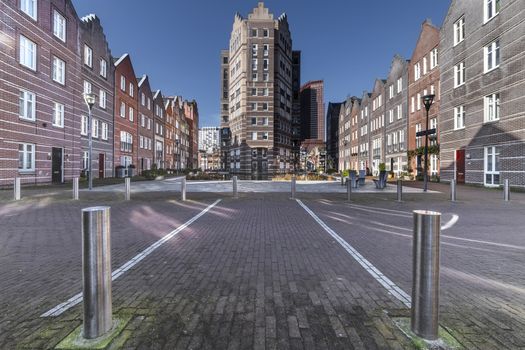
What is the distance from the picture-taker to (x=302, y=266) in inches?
186

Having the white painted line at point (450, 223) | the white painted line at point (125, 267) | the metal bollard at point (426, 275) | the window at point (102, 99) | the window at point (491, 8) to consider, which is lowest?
the white painted line at point (125, 267)

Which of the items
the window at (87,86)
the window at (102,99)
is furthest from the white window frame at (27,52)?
the window at (102,99)

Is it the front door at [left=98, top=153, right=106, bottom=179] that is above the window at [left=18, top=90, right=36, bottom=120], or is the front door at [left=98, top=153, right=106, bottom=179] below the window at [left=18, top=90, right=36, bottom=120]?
below

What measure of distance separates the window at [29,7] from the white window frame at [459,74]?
3090cm

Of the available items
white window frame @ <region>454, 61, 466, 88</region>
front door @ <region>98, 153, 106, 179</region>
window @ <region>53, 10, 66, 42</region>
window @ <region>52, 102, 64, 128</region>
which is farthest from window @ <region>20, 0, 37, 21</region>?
white window frame @ <region>454, 61, 466, 88</region>

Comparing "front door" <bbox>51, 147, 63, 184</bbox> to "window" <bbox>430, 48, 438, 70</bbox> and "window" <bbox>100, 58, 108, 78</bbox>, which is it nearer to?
"window" <bbox>100, 58, 108, 78</bbox>

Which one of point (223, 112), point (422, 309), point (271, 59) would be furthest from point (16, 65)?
point (223, 112)

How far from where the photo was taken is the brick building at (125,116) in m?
35.5

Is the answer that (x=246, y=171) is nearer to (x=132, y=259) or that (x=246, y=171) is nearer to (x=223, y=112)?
(x=223, y=112)

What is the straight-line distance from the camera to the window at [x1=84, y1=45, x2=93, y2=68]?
1113 inches

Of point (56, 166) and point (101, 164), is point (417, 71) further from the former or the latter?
point (56, 166)

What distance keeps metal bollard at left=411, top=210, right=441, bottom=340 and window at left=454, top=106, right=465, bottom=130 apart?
1021 inches

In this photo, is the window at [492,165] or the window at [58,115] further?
the window at [58,115]

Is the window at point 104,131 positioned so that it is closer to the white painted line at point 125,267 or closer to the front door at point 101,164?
the front door at point 101,164
